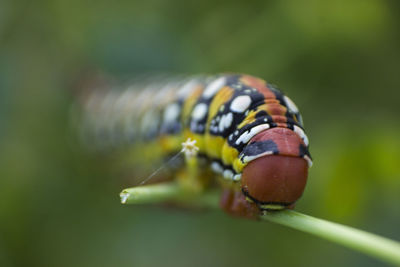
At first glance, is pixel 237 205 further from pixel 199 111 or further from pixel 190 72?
pixel 190 72

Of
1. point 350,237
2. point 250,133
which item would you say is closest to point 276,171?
point 250,133

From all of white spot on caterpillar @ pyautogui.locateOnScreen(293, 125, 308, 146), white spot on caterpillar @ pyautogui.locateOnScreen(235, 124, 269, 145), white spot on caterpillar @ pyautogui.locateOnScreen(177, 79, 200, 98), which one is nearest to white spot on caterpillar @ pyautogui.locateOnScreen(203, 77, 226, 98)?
white spot on caterpillar @ pyautogui.locateOnScreen(177, 79, 200, 98)

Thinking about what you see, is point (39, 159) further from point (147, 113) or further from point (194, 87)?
point (194, 87)

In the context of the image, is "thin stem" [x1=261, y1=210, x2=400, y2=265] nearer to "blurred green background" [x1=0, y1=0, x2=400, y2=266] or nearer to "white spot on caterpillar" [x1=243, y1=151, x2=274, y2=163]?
"white spot on caterpillar" [x1=243, y1=151, x2=274, y2=163]

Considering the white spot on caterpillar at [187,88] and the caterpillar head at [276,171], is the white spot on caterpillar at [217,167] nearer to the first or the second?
the caterpillar head at [276,171]

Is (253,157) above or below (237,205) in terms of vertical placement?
above
